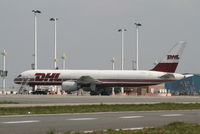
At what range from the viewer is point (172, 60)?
81.8 meters

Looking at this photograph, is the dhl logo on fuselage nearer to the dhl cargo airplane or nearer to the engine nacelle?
the dhl cargo airplane

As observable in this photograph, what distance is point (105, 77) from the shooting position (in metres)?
80.1

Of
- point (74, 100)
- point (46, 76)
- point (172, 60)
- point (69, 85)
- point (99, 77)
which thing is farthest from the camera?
point (172, 60)

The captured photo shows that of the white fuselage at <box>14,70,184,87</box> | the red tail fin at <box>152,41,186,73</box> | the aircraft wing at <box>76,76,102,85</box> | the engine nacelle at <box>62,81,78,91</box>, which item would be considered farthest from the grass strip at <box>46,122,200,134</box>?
the red tail fin at <box>152,41,186,73</box>

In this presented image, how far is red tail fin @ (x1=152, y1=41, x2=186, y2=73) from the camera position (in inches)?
3209

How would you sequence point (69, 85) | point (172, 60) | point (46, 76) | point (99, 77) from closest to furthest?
point (69, 85) → point (46, 76) → point (99, 77) → point (172, 60)

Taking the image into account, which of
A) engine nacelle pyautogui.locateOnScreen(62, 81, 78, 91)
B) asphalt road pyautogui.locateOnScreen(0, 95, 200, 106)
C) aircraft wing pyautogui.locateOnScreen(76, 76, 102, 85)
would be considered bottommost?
asphalt road pyautogui.locateOnScreen(0, 95, 200, 106)

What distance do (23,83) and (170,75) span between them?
22.8 m

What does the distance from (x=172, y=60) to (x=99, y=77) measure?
12.1 metres

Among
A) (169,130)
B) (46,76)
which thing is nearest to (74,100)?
(46,76)

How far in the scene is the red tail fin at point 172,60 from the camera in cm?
8150

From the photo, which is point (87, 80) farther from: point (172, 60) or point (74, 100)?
point (74, 100)

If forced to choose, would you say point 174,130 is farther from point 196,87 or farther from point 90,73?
point 196,87

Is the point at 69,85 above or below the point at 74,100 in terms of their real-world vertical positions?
Result: above
